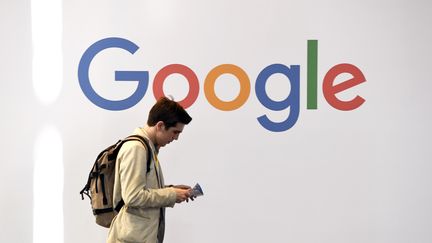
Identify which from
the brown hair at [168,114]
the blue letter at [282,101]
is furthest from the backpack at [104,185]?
the blue letter at [282,101]

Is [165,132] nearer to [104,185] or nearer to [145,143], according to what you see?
[145,143]

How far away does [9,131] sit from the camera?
3082 mm

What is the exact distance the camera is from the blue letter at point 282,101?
10.1ft

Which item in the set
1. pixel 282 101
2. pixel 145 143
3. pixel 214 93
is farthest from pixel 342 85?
pixel 145 143

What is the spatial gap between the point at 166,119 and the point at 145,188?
322 millimetres

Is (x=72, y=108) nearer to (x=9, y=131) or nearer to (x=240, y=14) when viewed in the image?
(x=9, y=131)

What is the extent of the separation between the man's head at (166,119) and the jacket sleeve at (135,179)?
0.45 feet


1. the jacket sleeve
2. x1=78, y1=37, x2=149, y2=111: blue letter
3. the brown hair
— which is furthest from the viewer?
x1=78, y1=37, x2=149, y2=111: blue letter

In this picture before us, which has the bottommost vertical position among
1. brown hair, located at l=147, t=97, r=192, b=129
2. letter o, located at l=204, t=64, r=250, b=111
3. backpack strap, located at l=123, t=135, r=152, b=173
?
backpack strap, located at l=123, t=135, r=152, b=173

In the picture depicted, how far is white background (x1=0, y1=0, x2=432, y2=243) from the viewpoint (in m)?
3.07

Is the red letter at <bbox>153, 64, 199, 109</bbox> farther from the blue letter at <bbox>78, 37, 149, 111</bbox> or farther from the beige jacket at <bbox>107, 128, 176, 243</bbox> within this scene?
the beige jacket at <bbox>107, 128, 176, 243</bbox>

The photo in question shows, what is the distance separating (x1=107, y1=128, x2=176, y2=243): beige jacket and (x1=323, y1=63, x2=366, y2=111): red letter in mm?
1414

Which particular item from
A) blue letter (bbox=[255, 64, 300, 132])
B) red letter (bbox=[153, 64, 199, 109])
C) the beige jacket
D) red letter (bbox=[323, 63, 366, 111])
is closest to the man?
the beige jacket

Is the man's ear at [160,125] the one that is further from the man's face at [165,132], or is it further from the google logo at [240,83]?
the google logo at [240,83]
